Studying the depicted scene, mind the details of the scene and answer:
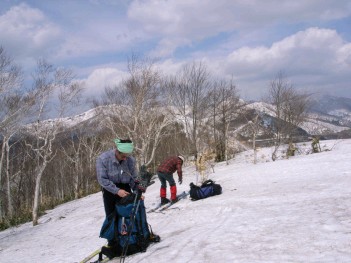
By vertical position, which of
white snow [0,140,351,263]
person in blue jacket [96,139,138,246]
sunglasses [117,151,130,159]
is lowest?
white snow [0,140,351,263]

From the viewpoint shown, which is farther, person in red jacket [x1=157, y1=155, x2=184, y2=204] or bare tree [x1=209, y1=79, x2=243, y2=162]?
bare tree [x1=209, y1=79, x2=243, y2=162]

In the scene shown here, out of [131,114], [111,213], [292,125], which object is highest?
[131,114]

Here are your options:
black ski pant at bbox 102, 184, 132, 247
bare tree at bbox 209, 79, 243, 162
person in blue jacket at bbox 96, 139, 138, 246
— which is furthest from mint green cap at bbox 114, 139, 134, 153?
bare tree at bbox 209, 79, 243, 162

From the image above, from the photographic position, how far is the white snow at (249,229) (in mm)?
5316

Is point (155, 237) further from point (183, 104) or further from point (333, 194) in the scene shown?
point (183, 104)

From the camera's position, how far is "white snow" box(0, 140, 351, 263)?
5316mm

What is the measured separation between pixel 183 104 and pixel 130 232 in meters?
23.0

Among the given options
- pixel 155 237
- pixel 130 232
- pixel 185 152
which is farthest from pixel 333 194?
pixel 185 152

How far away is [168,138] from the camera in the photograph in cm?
4200

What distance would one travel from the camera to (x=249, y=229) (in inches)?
264

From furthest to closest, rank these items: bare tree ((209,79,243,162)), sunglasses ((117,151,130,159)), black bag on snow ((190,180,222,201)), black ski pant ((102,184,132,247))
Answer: bare tree ((209,79,243,162)) → black bag on snow ((190,180,222,201)) → black ski pant ((102,184,132,247)) → sunglasses ((117,151,130,159))

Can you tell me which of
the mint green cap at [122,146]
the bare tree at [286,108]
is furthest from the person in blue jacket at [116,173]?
the bare tree at [286,108]

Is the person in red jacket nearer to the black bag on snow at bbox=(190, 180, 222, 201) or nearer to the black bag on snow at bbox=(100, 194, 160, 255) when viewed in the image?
the black bag on snow at bbox=(190, 180, 222, 201)

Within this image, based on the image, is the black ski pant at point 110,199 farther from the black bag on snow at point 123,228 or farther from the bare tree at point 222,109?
the bare tree at point 222,109
